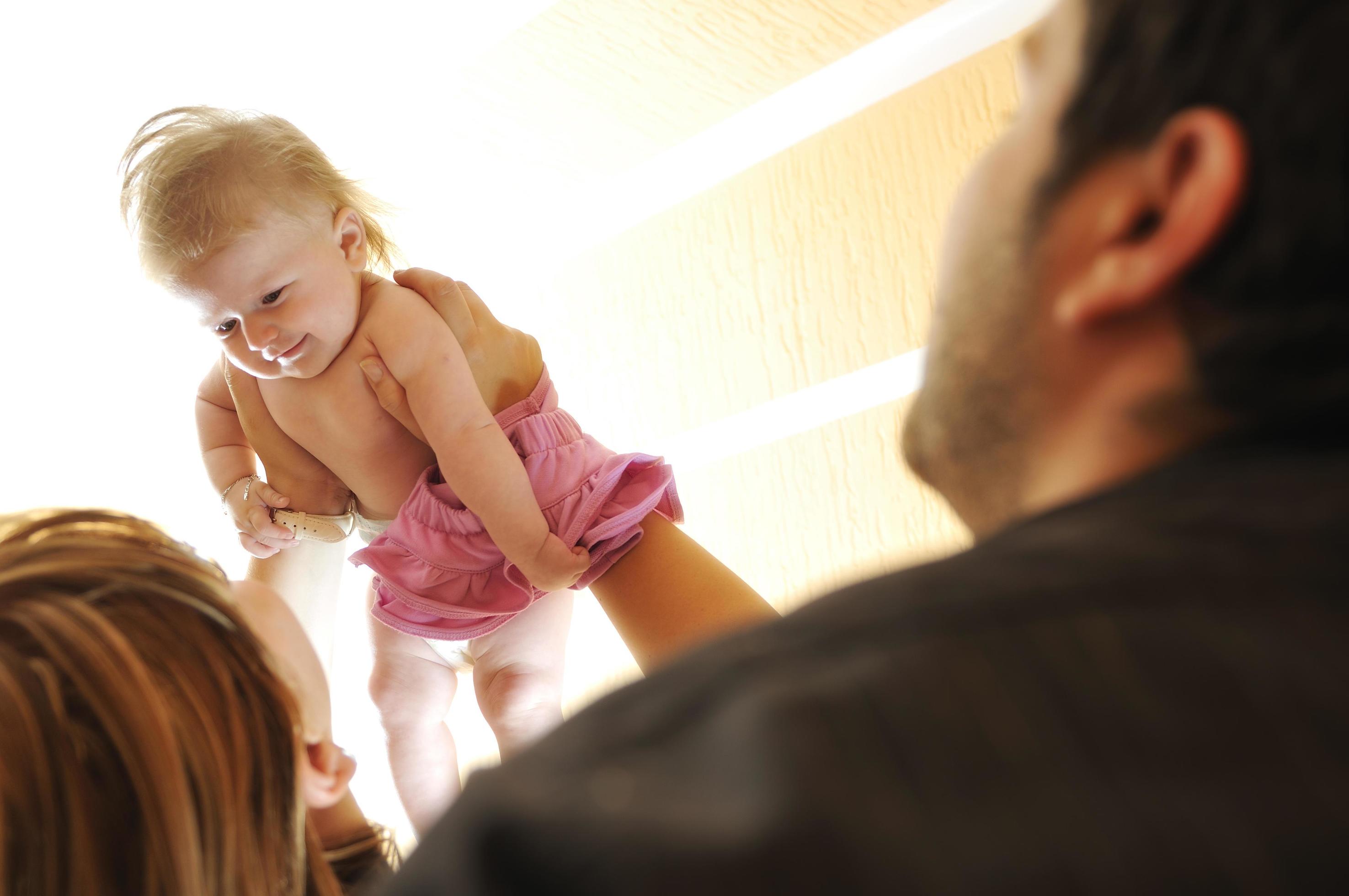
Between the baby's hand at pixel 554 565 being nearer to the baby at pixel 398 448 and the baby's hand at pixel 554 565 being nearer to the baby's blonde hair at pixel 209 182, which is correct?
the baby at pixel 398 448

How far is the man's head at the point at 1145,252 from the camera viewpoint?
0.27 metres

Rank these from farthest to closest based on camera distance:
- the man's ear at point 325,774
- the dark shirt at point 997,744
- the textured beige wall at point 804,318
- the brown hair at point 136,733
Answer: the textured beige wall at point 804,318 → the man's ear at point 325,774 → the brown hair at point 136,733 → the dark shirt at point 997,744

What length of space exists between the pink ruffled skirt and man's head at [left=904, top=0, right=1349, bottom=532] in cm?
45

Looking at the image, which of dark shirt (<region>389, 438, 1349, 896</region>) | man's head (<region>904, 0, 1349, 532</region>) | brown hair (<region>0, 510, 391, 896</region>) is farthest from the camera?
brown hair (<region>0, 510, 391, 896</region>)

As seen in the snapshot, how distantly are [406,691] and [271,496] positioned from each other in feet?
0.69

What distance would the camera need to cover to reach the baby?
81cm

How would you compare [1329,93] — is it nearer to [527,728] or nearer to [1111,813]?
[1111,813]

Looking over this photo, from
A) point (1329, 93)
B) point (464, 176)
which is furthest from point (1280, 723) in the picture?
point (464, 176)

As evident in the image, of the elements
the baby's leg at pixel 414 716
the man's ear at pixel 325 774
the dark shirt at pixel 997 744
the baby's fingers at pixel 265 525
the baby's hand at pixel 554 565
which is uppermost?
the dark shirt at pixel 997 744

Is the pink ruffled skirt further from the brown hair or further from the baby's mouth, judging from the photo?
the brown hair

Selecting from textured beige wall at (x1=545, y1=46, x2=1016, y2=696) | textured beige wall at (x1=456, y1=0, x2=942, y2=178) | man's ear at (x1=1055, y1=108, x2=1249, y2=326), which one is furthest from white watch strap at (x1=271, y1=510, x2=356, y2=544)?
man's ear at (x1=1055, y1=108, x2=1249, y2=326)

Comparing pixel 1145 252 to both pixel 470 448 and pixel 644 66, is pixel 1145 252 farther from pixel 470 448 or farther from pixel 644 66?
pixel 644 66

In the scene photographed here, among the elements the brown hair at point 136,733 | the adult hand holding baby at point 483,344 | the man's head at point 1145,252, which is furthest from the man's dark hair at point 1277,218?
the adult hand holding baby at point 483,344

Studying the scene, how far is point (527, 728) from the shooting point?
86 centimetres
